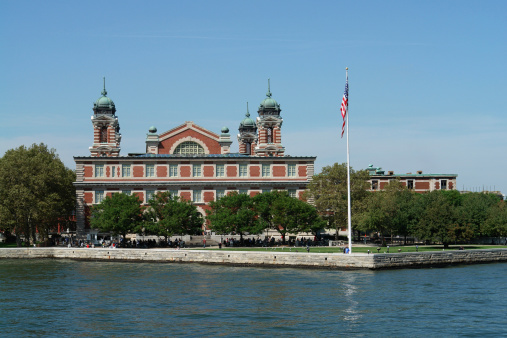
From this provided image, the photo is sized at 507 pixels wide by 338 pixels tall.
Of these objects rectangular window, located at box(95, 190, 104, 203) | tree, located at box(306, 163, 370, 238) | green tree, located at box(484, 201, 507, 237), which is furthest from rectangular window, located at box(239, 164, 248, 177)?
green tree, located at box(484, 201, 507, 237)

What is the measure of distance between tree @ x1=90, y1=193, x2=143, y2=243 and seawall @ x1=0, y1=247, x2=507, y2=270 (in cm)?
610

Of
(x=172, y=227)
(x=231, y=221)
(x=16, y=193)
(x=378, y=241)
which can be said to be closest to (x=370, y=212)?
(x=378, y=241)

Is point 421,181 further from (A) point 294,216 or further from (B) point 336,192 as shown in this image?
(A) point 294,216

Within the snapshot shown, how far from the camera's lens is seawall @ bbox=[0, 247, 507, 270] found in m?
59.4

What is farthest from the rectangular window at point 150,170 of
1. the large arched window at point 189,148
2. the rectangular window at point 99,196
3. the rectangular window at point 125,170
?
the large arched window at point 189,148

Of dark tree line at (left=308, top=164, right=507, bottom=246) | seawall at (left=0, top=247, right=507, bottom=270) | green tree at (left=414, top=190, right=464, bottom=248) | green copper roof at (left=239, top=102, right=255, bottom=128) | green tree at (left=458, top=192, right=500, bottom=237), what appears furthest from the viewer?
green copper roof at (left=239, top=102, right=255, bottom=128)

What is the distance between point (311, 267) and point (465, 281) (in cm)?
1493

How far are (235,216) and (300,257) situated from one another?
64.8ft

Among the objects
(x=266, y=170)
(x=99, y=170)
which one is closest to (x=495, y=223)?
(x=266, y=170)

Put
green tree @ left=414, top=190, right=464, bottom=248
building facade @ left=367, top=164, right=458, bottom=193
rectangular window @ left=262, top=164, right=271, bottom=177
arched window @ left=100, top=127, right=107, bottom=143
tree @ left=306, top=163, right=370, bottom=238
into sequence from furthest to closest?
building facade @ left=367, top=164, right=458, bottom=193, arched window @ left=100, top=127, right=107, bottom=143, rectangular window @ left=262, top=164, right=271, bottom=177, tree @ left=306, top=163, right=370, bottom=238, green tree @ left=414, top=190, right=464, bottom=248

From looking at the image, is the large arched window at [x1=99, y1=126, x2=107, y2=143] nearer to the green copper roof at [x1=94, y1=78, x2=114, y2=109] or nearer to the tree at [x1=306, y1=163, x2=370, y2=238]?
the green copper roof at [x1=94, y1=78, x2=114, y2=109]

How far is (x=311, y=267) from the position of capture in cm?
6088

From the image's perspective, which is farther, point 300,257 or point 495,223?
point 495,223

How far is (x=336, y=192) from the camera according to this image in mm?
90125
